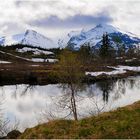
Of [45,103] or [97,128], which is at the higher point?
[97,128]

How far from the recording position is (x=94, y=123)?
735 inches

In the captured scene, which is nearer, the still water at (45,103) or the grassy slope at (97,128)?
the grassy slope at (97,128)

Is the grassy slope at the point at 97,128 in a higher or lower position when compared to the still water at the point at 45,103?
higher

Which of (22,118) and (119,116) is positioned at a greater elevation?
(119,116)

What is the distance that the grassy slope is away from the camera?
16812mm

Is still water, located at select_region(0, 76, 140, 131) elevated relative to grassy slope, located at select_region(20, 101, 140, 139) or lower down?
lower down

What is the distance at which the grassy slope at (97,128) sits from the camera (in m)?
16.8

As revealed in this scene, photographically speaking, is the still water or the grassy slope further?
the still water

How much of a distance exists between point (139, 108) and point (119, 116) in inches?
92.3

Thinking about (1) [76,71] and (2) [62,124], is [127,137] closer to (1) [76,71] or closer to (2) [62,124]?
(2) [62,124]

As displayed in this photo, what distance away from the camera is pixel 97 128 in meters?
17.7

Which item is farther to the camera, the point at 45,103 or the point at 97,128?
the point at 45,103

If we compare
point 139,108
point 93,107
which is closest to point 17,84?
point 93,107

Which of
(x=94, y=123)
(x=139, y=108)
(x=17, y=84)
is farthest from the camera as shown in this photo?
(x=17, y=84)
